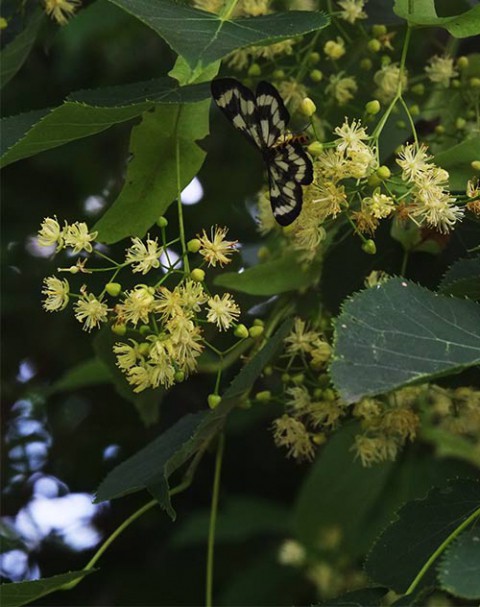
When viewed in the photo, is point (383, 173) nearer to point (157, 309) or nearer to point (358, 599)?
point (157, 309)

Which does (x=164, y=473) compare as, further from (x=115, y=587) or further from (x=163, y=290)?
(x=115, y=587)

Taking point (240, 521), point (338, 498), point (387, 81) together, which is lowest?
point (240, 521)

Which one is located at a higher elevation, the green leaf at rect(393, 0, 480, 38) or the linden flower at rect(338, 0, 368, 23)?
the green leaf at rect(393, 0, 480, 38)

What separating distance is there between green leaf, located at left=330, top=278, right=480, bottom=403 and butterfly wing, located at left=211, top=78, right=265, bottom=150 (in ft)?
0.94

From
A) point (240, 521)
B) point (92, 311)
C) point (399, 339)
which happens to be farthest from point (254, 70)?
point (240, 521)

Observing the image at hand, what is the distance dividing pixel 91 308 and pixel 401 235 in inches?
20.9

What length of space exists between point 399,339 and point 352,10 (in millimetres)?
700

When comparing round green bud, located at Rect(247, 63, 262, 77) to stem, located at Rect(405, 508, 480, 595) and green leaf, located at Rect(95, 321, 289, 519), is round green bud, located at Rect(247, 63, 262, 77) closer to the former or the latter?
green leaf, located at Rect(95, 321, 289, 519)

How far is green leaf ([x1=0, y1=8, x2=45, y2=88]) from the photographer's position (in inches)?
62.8

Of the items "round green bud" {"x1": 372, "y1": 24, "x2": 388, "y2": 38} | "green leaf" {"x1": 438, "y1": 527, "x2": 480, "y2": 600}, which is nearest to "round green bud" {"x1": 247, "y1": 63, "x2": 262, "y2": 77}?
"round green bud" {"x1": 372, "y1": 24, "x2": 388, "y2": 38}

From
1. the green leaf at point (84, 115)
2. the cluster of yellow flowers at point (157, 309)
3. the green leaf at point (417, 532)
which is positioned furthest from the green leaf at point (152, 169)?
the green leaf at point (417, 532)

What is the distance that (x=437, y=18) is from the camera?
129 centimetres

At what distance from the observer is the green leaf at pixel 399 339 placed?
977mm

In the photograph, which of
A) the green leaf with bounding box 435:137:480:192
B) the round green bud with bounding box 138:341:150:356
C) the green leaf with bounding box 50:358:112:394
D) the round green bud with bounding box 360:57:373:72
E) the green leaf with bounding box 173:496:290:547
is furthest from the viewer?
the green leaf with bounding box 173:496:290:547
